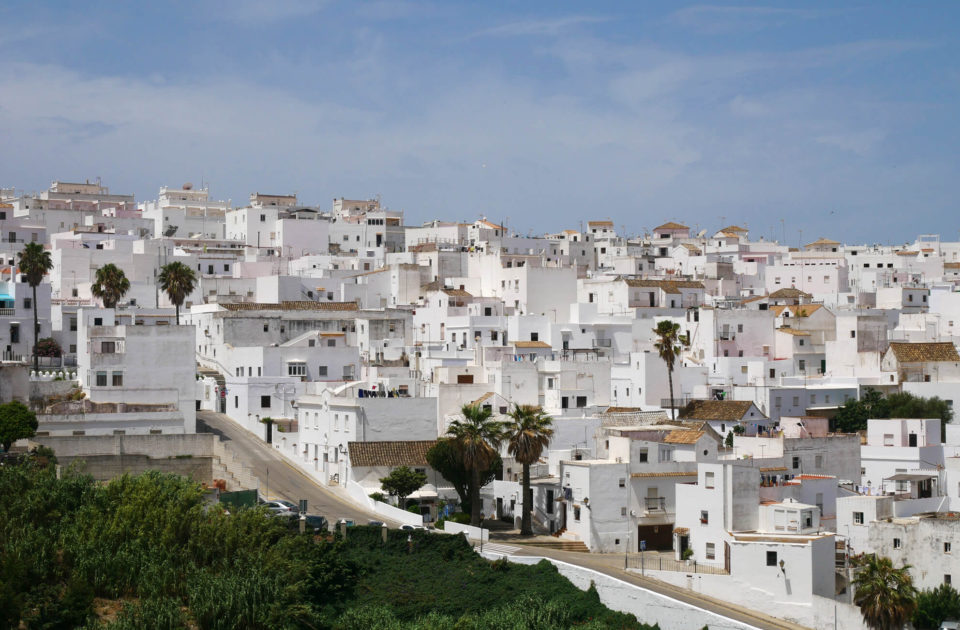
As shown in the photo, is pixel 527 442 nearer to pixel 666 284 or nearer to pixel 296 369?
pixel 296 369

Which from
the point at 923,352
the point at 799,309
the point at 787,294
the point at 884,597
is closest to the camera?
the point at 884,597

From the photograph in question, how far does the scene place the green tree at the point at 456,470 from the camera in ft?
163

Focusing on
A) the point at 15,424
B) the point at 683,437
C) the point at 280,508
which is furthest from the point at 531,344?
the point at 15,424

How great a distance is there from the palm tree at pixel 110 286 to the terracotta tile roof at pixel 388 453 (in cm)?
2353

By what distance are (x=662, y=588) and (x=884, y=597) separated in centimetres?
673

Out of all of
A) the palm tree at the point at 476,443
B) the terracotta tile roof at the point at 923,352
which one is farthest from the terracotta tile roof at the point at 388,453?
the terracotta tile roof at the point at 923,352

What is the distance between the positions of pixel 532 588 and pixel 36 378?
27.9 m

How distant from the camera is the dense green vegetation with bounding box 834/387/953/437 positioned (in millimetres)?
61656

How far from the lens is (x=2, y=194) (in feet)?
365

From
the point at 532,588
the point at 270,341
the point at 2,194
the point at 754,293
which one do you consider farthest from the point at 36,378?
the point at 2,194

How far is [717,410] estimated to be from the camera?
60.0m

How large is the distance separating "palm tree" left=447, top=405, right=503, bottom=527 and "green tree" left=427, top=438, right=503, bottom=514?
1.32ft

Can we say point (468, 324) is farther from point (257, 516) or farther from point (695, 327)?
point (257, 516)

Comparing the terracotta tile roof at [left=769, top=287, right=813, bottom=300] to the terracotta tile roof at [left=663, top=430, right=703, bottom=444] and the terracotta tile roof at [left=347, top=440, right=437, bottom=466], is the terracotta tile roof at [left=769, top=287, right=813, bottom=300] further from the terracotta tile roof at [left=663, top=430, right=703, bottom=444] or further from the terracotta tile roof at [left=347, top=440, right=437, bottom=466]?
the terracotta tile roof at [left=347, top=440, right=437, bottom=466]
